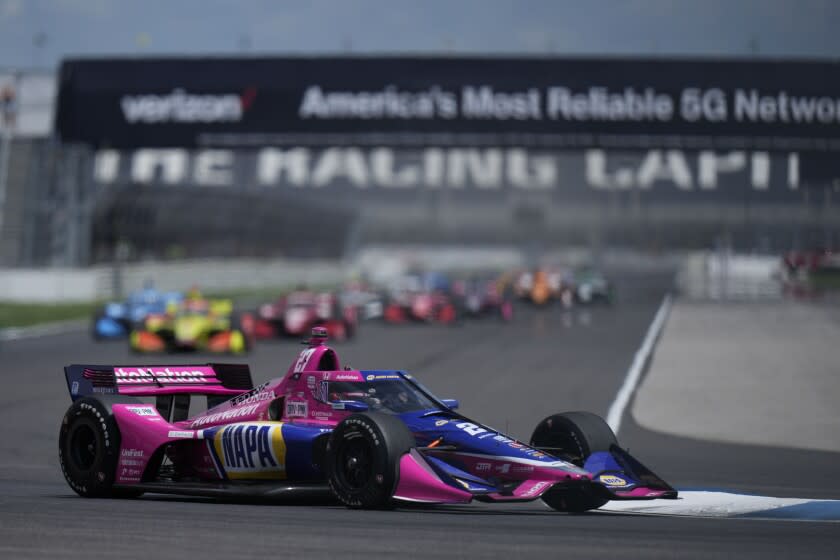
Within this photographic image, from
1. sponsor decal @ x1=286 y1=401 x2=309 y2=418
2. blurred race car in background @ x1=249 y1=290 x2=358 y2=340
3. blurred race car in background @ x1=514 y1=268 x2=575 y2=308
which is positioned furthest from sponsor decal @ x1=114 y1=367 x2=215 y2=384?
blurred race car in background @ x1=514 y1=268 x2=575 y2=308

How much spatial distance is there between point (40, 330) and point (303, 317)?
21.2 ft

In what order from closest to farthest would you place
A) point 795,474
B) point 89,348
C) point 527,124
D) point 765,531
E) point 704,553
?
1. point 704,553
2. point 765,531
3. point 795,474
4. point 89,348
5. point 527,124

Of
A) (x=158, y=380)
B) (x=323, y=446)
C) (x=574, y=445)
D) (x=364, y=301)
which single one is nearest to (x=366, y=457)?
(x=323, y=446)

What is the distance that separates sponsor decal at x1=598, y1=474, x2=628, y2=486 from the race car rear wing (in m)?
3.51

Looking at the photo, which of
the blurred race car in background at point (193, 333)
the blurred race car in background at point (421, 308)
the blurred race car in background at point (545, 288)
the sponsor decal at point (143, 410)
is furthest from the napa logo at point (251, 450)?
the blurred race car in background at point (545, 288)

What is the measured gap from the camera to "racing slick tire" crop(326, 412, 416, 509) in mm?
8430

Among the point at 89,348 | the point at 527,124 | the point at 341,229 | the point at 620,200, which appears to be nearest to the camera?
the point at 89,348

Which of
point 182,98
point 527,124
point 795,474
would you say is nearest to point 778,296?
point 527,124

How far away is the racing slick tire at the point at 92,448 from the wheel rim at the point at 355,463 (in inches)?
76.7

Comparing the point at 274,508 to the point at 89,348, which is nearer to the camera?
the point at 274,508

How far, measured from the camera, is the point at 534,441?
9.70m

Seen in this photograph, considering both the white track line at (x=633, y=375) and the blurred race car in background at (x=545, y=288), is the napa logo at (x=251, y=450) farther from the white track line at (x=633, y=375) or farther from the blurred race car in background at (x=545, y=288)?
the blurred race car in background at (x=545, y=288)

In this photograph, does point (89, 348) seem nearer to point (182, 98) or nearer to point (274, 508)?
point (182, 98)

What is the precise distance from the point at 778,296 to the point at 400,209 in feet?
56.2
